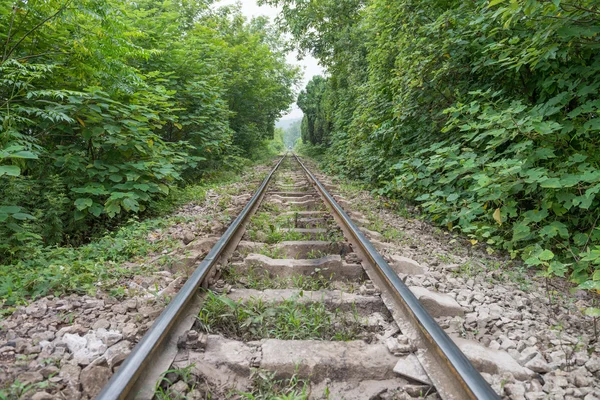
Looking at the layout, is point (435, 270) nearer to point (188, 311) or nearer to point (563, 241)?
point (563, 241)

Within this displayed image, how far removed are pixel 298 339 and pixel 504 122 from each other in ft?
9.43

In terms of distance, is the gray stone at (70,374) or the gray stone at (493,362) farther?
the gray stone at (493,362)

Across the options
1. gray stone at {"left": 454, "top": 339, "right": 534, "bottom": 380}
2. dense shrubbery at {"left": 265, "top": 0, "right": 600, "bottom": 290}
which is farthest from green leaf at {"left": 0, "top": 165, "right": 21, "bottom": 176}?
dense shrubbery at {"left": 265, "top": 0, "right": 600, "bottom": 290}

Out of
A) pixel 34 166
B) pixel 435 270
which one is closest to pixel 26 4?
pixel 34 166

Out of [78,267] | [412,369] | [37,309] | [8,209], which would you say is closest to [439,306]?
[412,369]

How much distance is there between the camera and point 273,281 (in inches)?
112

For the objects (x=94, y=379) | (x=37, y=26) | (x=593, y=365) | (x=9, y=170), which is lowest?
(x=593, y=365)

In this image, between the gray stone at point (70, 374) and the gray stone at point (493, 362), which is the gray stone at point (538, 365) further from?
the gray stone at point (70, 374)

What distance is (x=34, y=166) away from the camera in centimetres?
401

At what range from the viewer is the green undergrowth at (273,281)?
108 inches

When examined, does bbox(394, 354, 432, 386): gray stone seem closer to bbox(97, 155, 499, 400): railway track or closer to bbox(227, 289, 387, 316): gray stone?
bbox(97, 155, 499, 400): railway track

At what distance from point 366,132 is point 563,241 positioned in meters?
5.58

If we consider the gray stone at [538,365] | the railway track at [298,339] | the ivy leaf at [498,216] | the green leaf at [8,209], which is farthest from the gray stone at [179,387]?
the ivy leaf at [498,216]

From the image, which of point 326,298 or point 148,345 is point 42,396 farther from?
point 326,298
